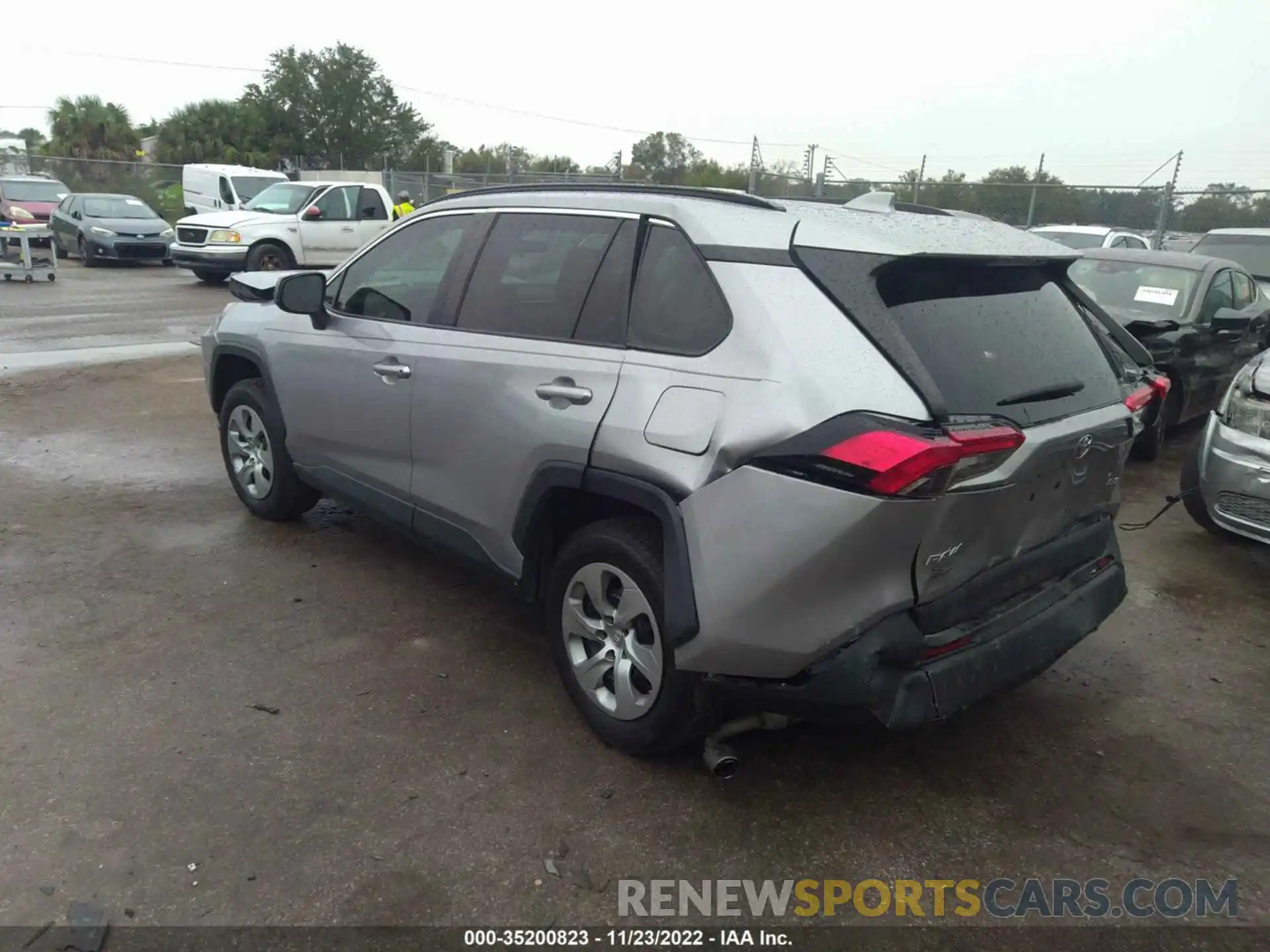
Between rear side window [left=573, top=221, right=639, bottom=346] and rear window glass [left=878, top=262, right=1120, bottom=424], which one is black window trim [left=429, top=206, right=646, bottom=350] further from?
rear window glass [left=878, top=262, right=1120, bottom=424]

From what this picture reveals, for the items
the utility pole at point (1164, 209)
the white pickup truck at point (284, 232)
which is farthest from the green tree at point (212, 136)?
the utility pole at point (1164, 209)

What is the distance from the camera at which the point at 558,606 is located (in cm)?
333

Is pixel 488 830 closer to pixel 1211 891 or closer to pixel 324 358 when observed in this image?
pixel 1211 891

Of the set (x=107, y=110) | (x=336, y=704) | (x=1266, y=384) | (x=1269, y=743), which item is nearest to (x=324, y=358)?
(x=336, y=704)

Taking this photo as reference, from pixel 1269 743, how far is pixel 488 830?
2.82m

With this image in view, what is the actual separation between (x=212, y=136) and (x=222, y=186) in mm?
23820

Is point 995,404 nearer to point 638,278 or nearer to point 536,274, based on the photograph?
point 638,278

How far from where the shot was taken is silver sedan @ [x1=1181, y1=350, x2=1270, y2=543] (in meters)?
4.74

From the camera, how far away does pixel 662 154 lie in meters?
36.9

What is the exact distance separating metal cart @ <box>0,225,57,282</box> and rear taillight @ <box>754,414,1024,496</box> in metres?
17.7

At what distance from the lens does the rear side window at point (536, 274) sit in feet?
11.1

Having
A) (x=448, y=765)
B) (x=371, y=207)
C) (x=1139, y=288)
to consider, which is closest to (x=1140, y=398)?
(x=448, y=765)

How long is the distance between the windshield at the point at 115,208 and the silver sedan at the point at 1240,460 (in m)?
21.6

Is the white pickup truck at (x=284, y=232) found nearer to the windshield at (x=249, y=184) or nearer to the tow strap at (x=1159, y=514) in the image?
the windshield at (x=249, y=184)
